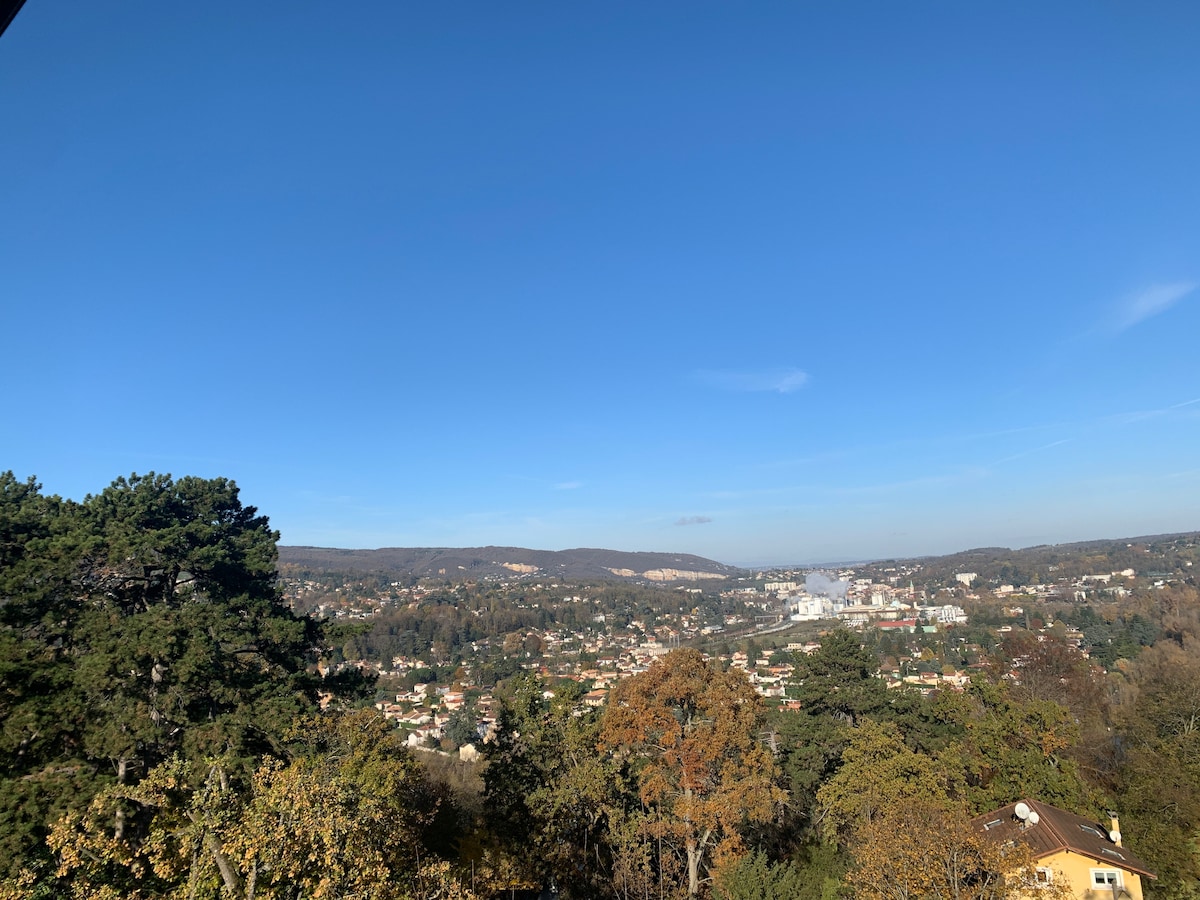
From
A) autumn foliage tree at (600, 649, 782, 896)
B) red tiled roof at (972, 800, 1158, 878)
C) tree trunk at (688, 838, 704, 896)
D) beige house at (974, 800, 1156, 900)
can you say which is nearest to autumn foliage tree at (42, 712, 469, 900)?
autumn foliage tree at (600, 649, 782, 896)

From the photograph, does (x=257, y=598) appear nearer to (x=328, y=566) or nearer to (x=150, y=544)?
(x=150, y=544)

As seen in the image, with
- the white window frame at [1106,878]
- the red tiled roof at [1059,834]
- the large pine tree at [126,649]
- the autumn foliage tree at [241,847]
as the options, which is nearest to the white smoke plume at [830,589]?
the red tiled roof at [1059,834]

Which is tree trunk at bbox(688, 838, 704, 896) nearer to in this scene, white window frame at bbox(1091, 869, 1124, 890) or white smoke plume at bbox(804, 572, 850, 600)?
white window frame at bbox(1091, 869, 1124, 890)

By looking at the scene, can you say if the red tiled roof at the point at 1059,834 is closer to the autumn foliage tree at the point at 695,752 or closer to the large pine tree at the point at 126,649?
the autumn foliage tree at the point at 695,752

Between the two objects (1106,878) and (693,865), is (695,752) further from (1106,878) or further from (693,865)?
(1106,878)

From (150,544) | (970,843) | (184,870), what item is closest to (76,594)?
(150,544)
